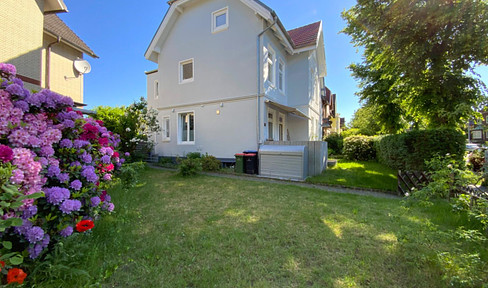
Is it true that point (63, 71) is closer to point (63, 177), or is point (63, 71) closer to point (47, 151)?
point (47, 151)

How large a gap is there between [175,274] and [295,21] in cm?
1930

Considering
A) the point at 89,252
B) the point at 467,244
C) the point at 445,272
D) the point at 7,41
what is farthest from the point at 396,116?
the point at 7,41

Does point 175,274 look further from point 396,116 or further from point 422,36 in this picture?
point 396,116

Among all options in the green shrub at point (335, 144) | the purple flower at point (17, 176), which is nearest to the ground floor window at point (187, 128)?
the purple flower at point (17, 176)

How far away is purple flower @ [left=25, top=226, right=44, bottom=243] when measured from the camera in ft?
6.31

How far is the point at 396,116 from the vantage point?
14281 millimetres

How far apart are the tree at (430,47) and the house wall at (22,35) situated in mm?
13320

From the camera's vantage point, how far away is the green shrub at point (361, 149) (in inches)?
622

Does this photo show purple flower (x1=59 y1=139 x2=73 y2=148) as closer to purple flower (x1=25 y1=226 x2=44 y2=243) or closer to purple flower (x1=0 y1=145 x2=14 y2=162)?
purple flower (x1=0 y1=145 x2=14 y2=162)

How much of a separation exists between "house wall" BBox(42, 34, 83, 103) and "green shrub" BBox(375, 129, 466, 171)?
18.5m

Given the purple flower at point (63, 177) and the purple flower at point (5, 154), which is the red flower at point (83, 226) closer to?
the purple flower at point (63, 177)

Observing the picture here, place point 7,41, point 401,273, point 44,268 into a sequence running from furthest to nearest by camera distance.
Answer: point 7,41 → point 401,273 → point 44,268

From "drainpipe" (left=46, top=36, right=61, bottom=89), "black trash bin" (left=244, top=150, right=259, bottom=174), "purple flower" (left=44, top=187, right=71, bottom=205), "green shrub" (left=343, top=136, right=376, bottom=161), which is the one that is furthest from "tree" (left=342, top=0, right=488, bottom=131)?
"drainpipe" (left=46, top=36, right=61, bottom=89)

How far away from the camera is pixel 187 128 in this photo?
13.7 meters
